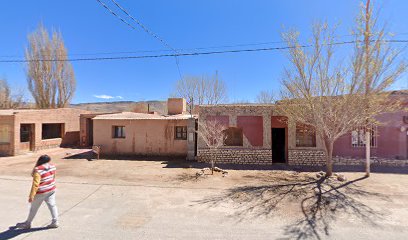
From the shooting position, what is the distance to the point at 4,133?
49.8ft

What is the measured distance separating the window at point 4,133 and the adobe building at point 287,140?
13412mm

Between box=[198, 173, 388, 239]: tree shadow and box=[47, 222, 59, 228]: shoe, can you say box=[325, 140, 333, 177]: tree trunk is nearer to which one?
box=[198, 173, 388, 239]: tree shadow

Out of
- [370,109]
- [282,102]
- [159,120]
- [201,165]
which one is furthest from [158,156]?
[370,109]

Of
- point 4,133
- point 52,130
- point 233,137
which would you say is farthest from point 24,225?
point 52,130

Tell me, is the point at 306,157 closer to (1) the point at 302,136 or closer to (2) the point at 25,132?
(1) the point at 302,136

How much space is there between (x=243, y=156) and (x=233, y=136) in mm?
1316

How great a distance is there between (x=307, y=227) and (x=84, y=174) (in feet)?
30.3

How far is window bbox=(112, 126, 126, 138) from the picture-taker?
617 inches

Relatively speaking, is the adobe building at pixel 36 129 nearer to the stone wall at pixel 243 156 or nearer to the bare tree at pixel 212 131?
the bare tree at pixel 212 131

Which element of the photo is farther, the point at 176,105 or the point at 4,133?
the point at 176,105

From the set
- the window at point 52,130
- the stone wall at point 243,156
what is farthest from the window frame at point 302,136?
the window at point 52,130

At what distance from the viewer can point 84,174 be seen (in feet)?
32.7

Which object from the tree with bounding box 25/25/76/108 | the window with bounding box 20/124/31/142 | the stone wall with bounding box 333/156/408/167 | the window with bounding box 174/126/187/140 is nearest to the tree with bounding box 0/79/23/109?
the tree with bounding box 25/25/76/108

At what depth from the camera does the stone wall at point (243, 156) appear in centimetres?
1238
